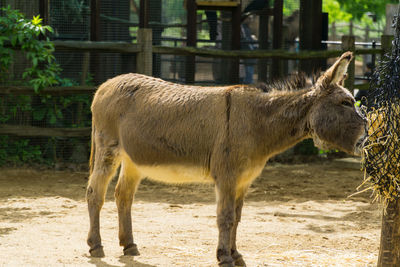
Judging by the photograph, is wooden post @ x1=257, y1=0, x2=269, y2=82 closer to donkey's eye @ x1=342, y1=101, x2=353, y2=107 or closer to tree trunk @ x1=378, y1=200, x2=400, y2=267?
donkey's eye @ x1=342, y1=101, x2=353, y2=107

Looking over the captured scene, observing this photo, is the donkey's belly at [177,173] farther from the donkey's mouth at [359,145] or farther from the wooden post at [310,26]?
the wooden post at [310,26]

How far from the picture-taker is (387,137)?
13.8 ft

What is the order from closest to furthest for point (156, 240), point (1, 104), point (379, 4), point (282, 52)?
1. point (156, 240)
2. point (1, 104)
3. point (282, 52)
4. point (379, 4)

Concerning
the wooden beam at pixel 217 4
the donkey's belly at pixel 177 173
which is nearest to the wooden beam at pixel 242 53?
the wooden beam at pixel 217 4

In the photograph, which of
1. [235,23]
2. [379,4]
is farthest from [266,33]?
[379,4]

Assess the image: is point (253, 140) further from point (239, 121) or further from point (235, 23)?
point (235, 23)

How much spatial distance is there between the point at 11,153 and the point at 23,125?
1.52ft

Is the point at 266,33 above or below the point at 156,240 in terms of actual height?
above

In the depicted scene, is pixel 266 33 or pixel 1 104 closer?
pixel 1 104

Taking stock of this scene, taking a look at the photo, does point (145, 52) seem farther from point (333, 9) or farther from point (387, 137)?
point (333, 9)

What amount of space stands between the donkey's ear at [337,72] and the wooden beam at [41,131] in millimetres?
5062

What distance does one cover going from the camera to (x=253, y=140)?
A: 5.04 m

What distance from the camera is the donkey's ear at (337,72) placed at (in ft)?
15.4

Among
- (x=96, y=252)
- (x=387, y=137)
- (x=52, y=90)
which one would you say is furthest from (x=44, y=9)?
(x=387, y=137)
